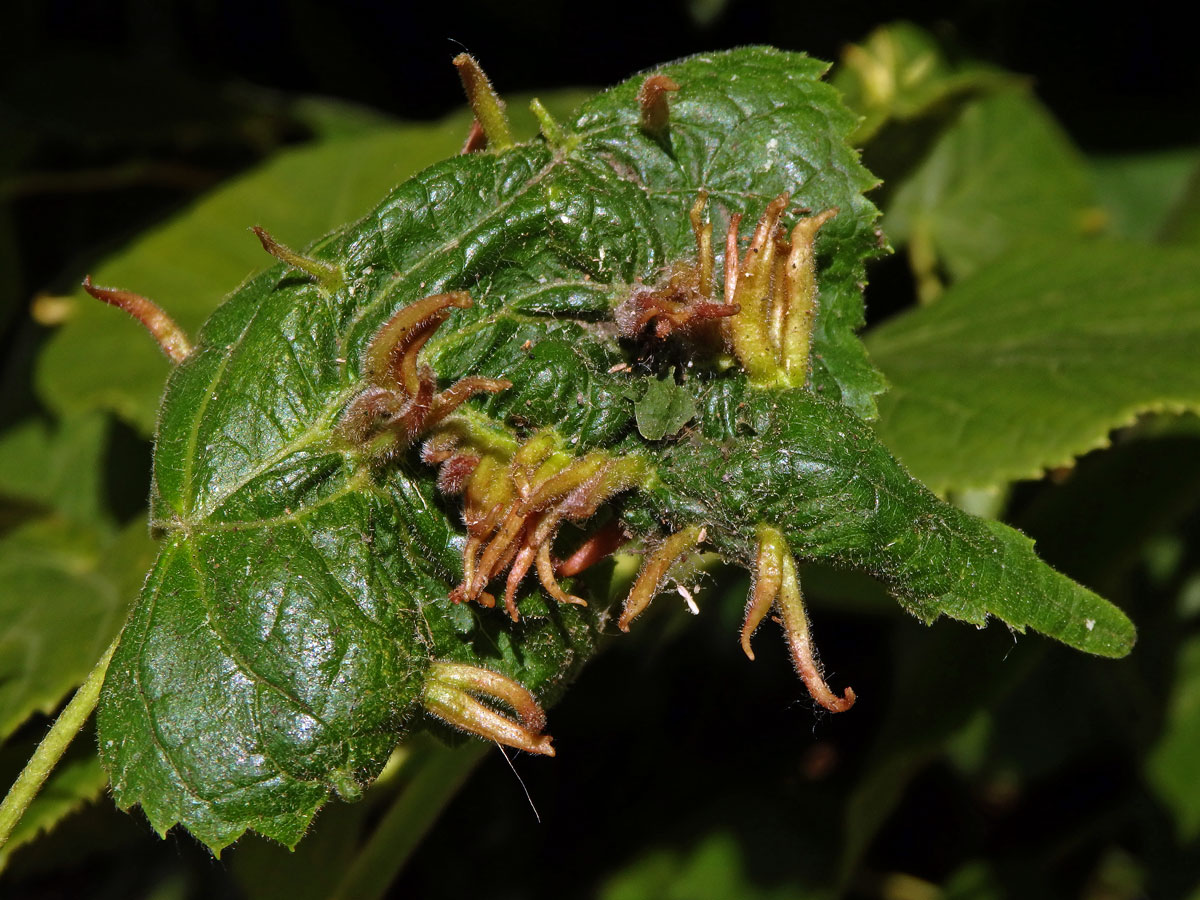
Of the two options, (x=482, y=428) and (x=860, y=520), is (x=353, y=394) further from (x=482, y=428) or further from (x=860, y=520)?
(x=860, y=520)

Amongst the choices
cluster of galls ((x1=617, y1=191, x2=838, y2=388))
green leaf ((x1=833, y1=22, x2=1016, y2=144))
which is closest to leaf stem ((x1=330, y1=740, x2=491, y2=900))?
cluster of galls ((x1=617, y1=191, x2=838, y2=388))

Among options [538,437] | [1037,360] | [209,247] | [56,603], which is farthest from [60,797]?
[1037,360]

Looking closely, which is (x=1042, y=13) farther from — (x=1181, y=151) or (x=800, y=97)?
(x=800, y=97)

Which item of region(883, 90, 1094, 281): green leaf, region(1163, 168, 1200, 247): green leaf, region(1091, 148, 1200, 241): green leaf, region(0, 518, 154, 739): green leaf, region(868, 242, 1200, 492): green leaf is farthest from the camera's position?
region(1091, 148, 1200, 241): green leaf

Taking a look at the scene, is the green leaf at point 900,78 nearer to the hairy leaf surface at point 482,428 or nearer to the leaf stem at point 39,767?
the hairy leaf surface at point 482,428

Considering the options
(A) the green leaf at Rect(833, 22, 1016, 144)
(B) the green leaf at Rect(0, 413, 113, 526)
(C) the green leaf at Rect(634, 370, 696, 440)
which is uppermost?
(C) the green leaf at Rect(634, 370, 696, 440)

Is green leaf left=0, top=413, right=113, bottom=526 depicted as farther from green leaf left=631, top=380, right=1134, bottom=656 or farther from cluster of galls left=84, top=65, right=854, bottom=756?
green leaf left=631, top=380, right=1134, bottom=656
